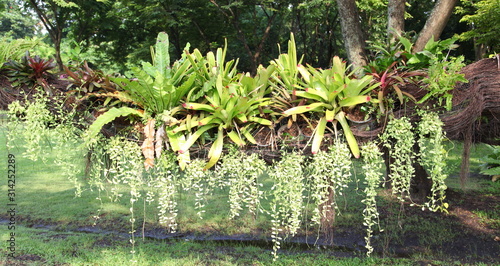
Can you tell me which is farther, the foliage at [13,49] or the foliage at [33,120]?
the foliage at [13,49]

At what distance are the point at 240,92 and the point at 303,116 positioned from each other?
1.51 ft

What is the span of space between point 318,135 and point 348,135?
0.19 meters

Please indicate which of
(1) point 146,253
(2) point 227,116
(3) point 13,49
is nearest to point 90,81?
(3) point 13,49

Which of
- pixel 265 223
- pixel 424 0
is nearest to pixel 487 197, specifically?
pixel 265 223

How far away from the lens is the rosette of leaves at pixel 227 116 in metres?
2.33

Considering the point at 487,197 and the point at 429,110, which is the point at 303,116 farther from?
the point at 487,197

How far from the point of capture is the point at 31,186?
22.0 ft

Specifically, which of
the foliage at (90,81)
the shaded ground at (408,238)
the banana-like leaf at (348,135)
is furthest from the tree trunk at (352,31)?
the foliage at (90,81)

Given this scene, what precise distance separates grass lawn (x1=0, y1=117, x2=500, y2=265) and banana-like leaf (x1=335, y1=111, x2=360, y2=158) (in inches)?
52.3

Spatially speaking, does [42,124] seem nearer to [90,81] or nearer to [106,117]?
[90,81]

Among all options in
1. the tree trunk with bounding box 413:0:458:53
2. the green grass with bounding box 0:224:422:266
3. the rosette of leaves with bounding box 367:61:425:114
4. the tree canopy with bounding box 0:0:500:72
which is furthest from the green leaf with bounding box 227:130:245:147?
the tree canopy with bounding box 0:0:500:72

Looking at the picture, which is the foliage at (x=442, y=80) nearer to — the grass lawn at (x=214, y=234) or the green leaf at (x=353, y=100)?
the green leaf at (x=353, y=100)

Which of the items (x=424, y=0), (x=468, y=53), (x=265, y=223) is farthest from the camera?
(x=468, y=53)

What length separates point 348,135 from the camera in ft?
7.51
